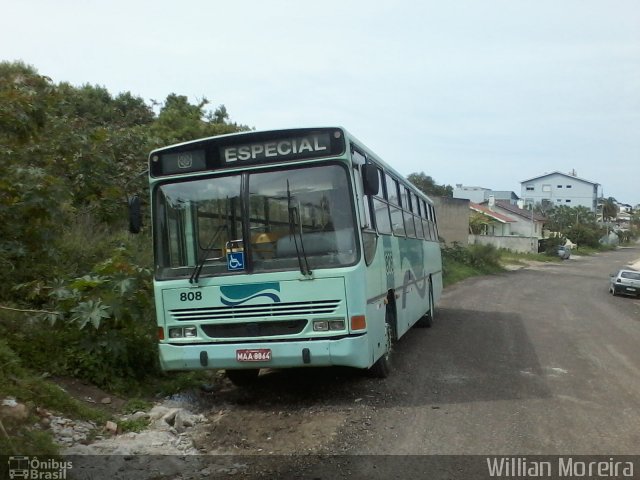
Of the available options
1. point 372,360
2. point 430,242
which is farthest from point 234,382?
point 430,242

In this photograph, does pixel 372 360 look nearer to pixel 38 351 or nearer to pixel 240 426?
pixel 240 426

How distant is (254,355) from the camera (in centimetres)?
680

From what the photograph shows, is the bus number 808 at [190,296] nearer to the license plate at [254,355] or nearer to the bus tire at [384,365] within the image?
the license plate at [254,355]

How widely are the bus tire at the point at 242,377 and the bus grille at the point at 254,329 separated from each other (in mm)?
1274

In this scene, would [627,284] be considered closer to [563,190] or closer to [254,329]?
[254,329]

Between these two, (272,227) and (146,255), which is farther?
(146,255)

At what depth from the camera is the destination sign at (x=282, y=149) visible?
7.00 meters

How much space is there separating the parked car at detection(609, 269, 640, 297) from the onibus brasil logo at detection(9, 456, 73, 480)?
2799 centimetres

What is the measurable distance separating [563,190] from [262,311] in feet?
390

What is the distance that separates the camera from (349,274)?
6680 mm

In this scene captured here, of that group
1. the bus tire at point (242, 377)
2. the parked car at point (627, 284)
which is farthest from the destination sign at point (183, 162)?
the parked car at point (627, 284)

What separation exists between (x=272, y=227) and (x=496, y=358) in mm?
5013

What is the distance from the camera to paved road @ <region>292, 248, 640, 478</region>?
5594mm

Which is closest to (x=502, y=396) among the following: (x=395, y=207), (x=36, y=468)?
(x=395, y=207)
